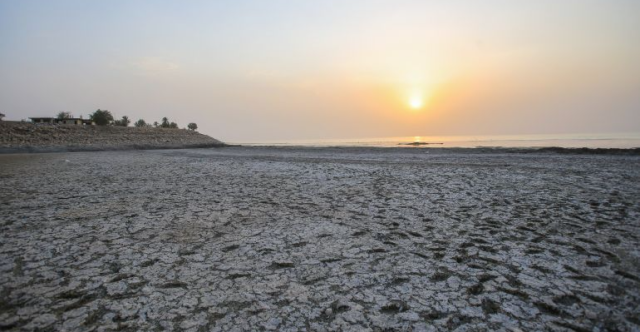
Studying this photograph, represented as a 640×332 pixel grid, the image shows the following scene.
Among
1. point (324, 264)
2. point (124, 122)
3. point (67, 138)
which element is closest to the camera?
point (324, 264)

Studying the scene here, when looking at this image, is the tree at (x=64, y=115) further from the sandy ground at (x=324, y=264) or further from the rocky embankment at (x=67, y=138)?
the sandy ground at (x=324, y=264)

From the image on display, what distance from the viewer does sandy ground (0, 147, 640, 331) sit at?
2531 mm

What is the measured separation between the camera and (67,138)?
1410 inches

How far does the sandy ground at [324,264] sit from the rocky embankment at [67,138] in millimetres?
31204

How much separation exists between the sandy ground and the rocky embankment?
31.2 metres

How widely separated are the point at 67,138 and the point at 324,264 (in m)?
43.2

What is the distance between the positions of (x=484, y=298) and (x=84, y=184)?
10.8 meters

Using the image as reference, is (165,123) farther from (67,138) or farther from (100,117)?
(67,138)

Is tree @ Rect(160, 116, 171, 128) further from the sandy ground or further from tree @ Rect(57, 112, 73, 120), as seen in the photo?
the sandy ground

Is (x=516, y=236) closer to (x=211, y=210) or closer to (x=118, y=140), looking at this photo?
(x=211, y=210)

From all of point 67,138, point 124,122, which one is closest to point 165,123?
point 124,122

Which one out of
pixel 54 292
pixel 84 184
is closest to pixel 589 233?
pixel 54 292

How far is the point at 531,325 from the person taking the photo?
7.80ft

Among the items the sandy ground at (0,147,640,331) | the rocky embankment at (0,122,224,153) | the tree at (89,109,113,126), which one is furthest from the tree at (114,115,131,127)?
the sandy ground at (0,147,640,331)
